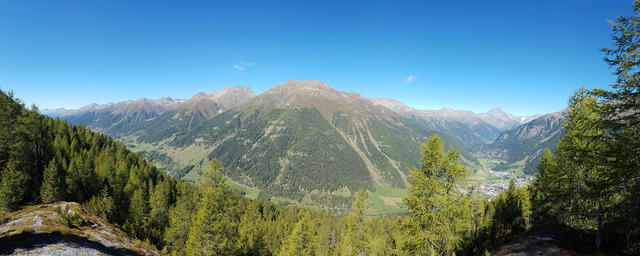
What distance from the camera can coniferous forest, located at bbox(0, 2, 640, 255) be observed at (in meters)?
14.2

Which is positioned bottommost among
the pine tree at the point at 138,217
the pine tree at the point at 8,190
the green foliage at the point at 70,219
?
the pine tree at the point at 138,217

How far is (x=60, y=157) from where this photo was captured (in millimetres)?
59000

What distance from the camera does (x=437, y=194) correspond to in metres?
16.6

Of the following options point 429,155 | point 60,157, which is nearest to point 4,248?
point 429,155

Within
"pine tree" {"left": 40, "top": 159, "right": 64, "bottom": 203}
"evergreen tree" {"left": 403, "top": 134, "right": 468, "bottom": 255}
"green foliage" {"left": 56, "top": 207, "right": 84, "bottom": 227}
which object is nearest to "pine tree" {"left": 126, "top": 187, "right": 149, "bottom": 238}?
"pine tree" {"left": 40, "top": 159, "right": 64, "bottom": 203}

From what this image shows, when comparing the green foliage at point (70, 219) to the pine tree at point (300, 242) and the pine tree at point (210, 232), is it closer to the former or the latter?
the pine tree at point (210, 232)

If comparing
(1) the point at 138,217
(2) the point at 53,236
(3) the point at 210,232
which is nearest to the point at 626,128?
(3) the point at 210,232

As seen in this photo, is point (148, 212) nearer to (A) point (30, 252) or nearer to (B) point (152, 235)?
(B) point (152, 235)

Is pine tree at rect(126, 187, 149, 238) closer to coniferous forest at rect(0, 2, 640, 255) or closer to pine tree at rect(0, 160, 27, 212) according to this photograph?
coniferous forest at rect(0, 2, 640, 255)

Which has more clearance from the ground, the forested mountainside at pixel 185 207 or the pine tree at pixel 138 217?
the forested mountainside at pixel 185 207

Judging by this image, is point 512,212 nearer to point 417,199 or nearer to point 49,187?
point 417,199

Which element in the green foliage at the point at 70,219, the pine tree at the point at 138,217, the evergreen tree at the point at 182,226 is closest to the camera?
the green foliage at the point at 70,219

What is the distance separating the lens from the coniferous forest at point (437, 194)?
14.2m

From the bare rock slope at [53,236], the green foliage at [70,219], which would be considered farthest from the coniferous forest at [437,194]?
the green foliage at [70,219]
